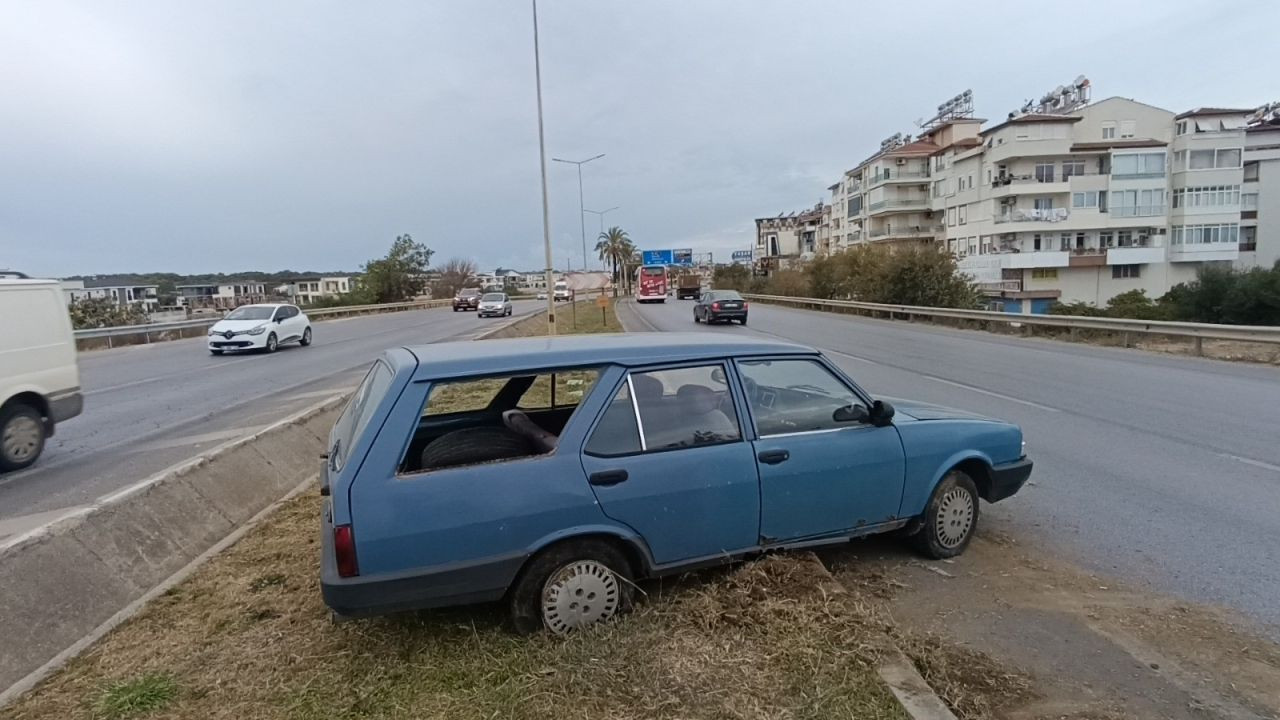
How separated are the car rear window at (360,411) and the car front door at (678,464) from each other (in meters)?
1.11

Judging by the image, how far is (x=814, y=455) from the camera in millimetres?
4188

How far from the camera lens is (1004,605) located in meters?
4.18

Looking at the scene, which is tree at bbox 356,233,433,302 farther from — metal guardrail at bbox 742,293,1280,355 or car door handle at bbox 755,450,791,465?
car door handle at bbox 755,450,791,465

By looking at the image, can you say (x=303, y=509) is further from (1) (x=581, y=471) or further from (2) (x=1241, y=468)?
(2) (x=1241, y=468)

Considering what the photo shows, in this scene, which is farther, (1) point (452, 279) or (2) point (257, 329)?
(1) point (452, 279)

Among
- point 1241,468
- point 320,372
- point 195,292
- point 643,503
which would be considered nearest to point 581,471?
point 643,503

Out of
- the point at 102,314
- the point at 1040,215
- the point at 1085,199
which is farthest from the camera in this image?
the point at 1085,199

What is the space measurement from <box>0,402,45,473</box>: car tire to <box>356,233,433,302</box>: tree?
222ft

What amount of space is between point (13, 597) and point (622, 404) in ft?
11.2

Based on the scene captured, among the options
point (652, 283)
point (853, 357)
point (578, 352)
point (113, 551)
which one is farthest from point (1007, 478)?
point (652, 283)

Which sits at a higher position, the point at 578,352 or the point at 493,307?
the point at 578,352

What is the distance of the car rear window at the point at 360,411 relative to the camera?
3619 mm

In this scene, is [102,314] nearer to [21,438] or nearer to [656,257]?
[21,438]

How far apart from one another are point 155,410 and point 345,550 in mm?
10525
